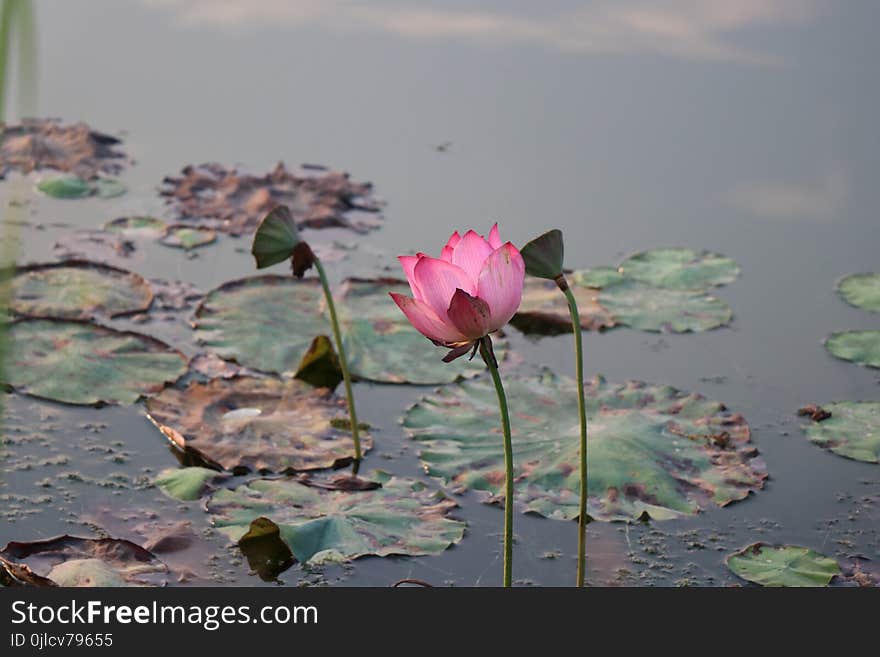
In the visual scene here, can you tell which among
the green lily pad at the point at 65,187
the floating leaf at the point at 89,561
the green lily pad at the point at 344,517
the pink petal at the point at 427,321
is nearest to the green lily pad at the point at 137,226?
the green lily pad at the point at 65,187

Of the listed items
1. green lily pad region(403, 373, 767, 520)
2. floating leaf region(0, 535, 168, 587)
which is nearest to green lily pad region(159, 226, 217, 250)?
green lily pad region(403, 373, 767, 520)

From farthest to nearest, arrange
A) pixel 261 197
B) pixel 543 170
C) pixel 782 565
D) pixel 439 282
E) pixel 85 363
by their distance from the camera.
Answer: pixel 543 170
pixel 261 197
pixel 85 363
pixel 782 565
pixel 439 282

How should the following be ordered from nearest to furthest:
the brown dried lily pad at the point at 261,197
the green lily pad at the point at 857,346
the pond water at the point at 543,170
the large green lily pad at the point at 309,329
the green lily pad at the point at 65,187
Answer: the pond water at the point at 543,170
the large green lily pad at the point at 309,329
the green lily pad at the point at 857,346
the brown dried lily pad at the point at 261,197
the green lily pad at the point at 65,187

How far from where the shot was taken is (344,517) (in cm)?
260

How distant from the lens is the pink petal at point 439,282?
1865 millimetres

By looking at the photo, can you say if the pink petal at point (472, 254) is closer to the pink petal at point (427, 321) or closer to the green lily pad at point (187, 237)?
the pink petal at point (427, 321)

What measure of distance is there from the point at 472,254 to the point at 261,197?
2.59 metres

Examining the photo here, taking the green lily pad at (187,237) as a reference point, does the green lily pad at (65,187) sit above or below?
above

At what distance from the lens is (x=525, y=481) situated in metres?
2.78

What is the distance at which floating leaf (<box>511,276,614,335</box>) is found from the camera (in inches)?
142

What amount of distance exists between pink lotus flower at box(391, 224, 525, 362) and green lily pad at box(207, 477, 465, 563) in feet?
2.43

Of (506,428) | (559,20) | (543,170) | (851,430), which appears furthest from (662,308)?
(559,20)

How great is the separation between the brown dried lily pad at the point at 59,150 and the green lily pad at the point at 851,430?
104 inches

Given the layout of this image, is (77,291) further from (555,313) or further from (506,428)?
(506,428)
